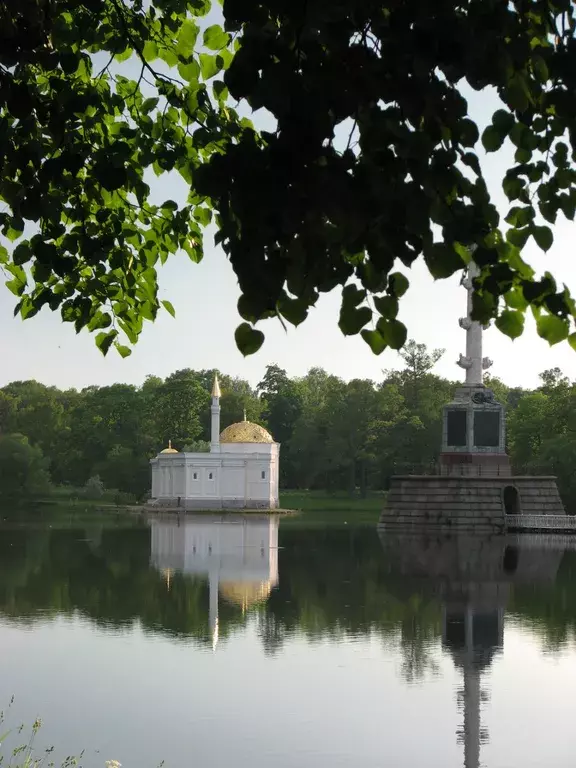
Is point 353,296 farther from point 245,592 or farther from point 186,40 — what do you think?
point 245,592

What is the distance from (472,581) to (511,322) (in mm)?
23879

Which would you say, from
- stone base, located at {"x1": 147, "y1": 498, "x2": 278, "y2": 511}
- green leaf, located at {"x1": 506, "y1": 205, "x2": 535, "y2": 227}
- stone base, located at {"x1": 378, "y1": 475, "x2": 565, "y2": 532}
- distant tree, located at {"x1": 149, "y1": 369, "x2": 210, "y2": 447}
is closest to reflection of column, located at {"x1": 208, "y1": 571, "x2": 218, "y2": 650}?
green leaf, located at {"x1": 506, "y1": 205, "x2": 535, "y2": 227}

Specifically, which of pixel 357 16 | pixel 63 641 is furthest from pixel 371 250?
pixel 63 641

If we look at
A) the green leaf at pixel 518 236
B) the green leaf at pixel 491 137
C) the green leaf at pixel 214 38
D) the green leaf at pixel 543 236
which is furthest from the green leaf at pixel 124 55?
the green leaf at pixel 543 236

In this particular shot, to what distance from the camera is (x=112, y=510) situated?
73.9 meters

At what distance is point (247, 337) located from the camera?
10.7ft

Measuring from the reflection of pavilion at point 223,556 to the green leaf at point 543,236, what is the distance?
1514cm

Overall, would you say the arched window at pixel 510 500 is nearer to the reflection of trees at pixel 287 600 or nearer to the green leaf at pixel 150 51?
the reflection of trees at pixel 287 600

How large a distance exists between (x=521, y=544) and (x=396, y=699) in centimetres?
2827

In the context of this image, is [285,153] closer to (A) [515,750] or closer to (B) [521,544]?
(A) [515,750]

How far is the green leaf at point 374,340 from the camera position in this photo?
11.1 feet

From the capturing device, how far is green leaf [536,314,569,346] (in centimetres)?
347

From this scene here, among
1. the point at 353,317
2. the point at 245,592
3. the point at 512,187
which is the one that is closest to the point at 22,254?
the point at 512,187

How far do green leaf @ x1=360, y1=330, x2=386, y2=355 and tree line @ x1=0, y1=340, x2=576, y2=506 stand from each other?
58.6m
